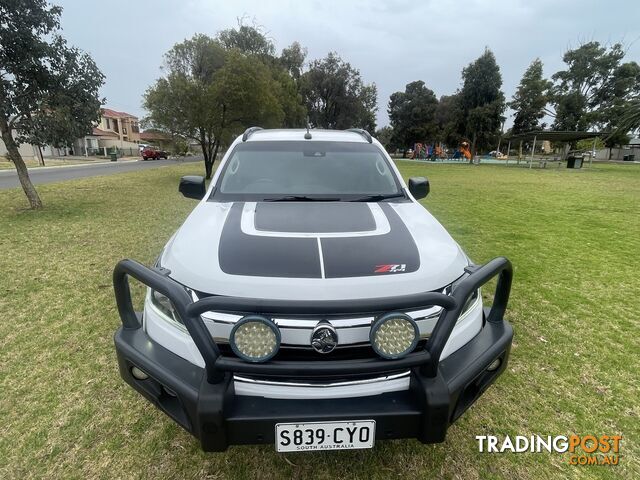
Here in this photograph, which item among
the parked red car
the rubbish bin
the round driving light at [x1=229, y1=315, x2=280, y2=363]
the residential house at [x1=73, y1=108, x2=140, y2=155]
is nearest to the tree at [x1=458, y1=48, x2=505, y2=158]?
the rubbish bin

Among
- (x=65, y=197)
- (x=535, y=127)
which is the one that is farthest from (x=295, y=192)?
(x=535, y=127)

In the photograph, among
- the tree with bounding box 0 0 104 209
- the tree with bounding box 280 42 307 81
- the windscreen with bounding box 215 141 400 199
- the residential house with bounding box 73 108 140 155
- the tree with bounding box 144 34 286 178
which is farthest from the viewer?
the residential house with bounding box 73 108 140 155

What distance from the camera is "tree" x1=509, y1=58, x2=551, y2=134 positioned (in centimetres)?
4122

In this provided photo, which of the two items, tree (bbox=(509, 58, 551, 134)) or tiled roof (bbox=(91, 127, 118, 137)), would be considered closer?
tree (bbox=(509, 58, 551, 134))

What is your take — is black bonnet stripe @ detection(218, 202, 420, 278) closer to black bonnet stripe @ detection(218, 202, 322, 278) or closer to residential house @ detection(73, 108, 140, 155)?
black bonnet stripe @ detection(218, 202, 322, 278)

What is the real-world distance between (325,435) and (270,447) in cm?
74

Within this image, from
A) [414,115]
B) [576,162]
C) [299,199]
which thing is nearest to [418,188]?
[299,199]

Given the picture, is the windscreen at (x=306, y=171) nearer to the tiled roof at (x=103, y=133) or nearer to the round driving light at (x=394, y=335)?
the round driving light at (x=394, y=335)

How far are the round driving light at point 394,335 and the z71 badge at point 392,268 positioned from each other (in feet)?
0.80

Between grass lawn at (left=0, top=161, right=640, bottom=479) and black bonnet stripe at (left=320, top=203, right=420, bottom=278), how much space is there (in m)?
1.09

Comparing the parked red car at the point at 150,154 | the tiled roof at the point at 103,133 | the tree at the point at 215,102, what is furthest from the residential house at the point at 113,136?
the tree at the point at 215,102

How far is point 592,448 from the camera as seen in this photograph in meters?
2.17

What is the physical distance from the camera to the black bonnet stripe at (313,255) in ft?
5.61

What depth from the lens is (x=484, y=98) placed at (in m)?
35.5
